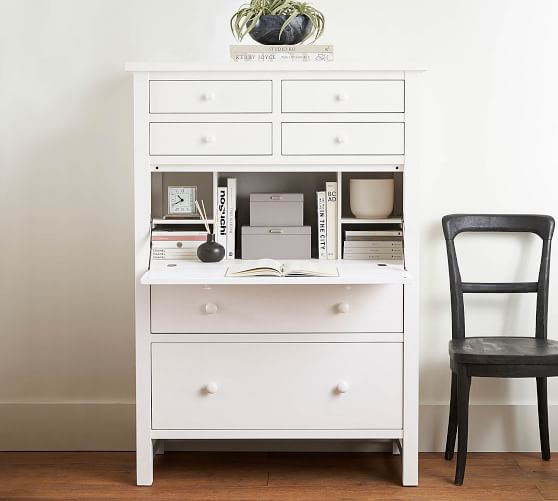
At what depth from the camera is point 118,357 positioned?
3205mm

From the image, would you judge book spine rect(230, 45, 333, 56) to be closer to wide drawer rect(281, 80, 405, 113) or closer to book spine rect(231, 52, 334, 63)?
A: book spine rect(231, 52, 334, 63)

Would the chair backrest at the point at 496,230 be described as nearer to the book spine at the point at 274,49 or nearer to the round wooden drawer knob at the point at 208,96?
the book spine at the point at 274,49

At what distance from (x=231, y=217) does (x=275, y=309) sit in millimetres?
419

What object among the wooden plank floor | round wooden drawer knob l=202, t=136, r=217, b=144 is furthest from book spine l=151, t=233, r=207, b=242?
the wooden plank floor

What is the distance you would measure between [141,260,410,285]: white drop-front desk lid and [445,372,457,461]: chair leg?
600 millimetres

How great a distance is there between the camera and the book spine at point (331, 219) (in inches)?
113

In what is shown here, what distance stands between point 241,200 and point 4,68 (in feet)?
3.63

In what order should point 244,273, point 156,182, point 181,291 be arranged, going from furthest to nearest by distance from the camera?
1. point 156,182
2. point 181,291
3. point 244,273

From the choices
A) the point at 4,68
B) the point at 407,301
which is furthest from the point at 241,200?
the point at 4,68

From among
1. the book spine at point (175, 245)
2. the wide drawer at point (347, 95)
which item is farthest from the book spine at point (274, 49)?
the book spine at point (175, 245)

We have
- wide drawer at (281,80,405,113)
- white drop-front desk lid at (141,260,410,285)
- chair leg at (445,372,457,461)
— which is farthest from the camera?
chair leg at (445,372,457,461)

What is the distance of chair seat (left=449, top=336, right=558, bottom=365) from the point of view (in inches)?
106

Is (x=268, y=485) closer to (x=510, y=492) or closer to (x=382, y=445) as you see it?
(x=382, y=445)

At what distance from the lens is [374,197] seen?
9.53ft
